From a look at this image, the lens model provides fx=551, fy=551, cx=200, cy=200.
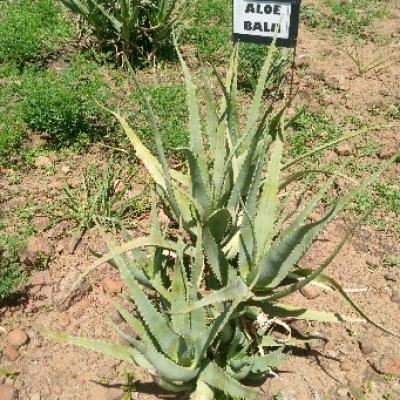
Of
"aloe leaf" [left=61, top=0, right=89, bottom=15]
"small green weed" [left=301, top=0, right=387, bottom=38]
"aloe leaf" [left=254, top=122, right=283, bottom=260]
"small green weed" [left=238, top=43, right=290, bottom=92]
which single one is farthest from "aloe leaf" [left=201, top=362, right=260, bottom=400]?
"small green weed" [left=301, top=0, right=387, bottom=38]

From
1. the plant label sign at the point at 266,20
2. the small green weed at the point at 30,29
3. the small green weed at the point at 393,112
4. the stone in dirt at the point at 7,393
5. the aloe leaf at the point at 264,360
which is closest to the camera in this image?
the aloe leaf at the point at 264,360

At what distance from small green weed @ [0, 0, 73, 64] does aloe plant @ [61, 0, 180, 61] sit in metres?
0.34

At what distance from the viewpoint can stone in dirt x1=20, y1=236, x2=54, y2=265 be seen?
8.43ft

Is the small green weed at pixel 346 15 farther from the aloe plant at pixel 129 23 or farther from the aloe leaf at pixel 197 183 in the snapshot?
the aloe leaf at pixel 197 183

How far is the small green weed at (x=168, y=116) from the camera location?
3256 millimetres

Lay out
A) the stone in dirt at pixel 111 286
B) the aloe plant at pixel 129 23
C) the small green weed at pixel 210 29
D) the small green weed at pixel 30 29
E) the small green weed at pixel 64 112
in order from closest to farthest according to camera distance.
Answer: the stone in dirt at pixel 111 286 < the small green weed at pixel 64 112 < the aloe plant at pixel 129 23 < the small green weed at pixel 30 29 < the small green weed at pixel 210 29

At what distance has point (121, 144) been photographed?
10.7 ft

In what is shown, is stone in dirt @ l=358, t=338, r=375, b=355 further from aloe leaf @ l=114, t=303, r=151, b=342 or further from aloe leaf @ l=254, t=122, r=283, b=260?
aloe leaf @ l=114, t=303, r=151, b=342

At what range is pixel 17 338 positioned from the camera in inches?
88.8

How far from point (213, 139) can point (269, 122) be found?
26 centimetres

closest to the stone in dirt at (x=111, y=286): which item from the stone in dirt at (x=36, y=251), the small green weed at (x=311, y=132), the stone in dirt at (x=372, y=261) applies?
the stone in dirt at (x=36, y=251)

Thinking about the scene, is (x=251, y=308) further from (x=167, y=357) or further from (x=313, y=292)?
(x=313, y=292)

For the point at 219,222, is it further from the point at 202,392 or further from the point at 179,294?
the point at 202,392

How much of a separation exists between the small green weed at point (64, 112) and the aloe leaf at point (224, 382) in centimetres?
182
